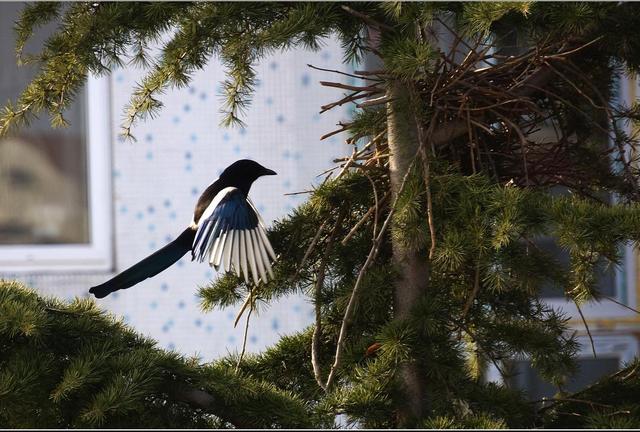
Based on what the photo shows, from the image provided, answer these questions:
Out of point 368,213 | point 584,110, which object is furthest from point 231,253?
point 584,110

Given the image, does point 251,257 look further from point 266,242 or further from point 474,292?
point 474,292

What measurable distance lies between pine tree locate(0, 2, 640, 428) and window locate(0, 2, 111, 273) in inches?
59.6

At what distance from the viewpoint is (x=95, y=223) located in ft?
8.76

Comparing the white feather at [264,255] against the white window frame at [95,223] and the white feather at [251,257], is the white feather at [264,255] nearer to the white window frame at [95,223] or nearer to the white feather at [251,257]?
the white feather at [251,257]

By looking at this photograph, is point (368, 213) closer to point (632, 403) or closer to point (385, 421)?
point (385, 421)

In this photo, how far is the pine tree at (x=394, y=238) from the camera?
96 centimetres

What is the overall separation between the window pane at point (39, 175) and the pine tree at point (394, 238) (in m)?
1.61

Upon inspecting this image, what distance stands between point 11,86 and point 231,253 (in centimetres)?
177

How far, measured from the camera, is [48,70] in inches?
43.7

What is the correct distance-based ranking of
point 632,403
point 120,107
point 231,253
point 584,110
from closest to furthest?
point 632,403 → point 231,253 → point 584,110 → point 120,107

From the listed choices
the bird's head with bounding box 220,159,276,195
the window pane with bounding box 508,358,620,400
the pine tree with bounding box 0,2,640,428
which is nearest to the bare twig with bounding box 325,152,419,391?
the pine tree with bounding box 0,2,640,428

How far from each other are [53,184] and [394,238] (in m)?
1.86

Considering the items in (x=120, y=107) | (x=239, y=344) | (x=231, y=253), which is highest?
(x=120, y=107)

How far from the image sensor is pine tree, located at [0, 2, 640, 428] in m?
0.96
